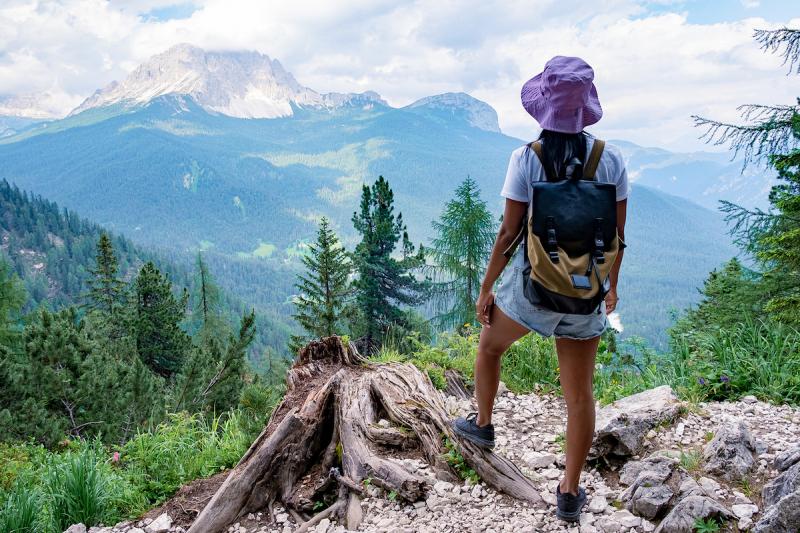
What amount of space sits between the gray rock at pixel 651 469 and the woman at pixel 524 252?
1.68 feet

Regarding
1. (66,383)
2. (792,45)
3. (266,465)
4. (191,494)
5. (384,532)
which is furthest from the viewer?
(66,383)

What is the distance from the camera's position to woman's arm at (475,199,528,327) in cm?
262

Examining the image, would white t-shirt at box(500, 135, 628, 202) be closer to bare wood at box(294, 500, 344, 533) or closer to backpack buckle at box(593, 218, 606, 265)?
backpack buckle at box(593, 218, 606, 265)

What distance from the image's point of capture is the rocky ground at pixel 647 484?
2830mm

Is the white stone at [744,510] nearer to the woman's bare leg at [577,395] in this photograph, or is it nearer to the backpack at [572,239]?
the woman's bare leg at [577,395]

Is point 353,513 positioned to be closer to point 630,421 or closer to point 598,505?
point 598,505

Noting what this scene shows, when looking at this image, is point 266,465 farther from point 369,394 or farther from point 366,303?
point 366,303

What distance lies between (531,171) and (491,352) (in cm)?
112

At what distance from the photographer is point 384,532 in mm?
3168

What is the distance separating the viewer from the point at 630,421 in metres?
3.79

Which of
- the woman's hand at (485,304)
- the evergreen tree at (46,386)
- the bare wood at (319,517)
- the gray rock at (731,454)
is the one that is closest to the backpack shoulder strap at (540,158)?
the woman's hand at (485,304)

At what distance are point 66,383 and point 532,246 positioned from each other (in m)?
Result: 14.1

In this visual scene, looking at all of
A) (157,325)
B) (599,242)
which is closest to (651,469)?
(599,242)

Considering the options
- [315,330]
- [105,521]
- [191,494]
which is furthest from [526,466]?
[315,330]
